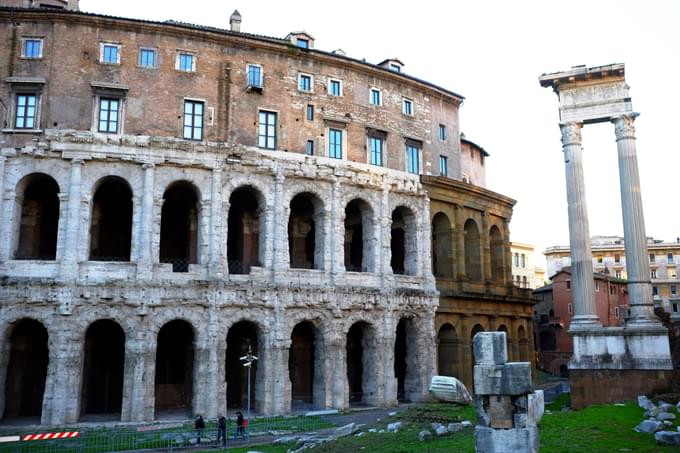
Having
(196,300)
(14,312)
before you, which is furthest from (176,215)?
(14,312)

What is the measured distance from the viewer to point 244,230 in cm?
3012

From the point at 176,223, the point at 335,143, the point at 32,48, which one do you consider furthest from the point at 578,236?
the point at 32,48

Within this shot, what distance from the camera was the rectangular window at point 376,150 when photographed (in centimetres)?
3228

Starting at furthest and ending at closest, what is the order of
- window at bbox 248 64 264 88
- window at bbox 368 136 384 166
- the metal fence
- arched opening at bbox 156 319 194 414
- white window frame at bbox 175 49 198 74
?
window at bbox 368 136 384 166 → window at bbox 248 64 264 88 → arched opening at bbox 156 319 194 414 → white window frame at bbox 175 49 198 74 → the metal fence

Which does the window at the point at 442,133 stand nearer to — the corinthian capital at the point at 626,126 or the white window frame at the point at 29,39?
the corinthian capital at the point at 626,126

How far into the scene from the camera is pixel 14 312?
24000mm

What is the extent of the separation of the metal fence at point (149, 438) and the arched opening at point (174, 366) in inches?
178

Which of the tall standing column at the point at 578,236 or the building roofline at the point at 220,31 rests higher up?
the building roofline at the point at 220,31

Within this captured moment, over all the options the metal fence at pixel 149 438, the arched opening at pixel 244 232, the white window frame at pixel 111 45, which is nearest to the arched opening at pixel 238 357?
the arched opening at pixel 244 232

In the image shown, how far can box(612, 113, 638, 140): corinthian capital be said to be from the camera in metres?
25.7

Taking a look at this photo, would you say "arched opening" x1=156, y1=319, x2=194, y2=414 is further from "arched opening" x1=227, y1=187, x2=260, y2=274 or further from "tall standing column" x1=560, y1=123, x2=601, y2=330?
"tall standing column" x1=560, y1=123, x2=601, y2=330

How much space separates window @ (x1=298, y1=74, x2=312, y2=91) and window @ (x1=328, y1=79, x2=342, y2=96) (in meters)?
1.12

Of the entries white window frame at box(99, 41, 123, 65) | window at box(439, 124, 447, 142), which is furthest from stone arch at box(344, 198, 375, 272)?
white window frame at box(99, 41, 123, 65)

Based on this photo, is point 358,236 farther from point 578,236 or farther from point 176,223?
point 578,236
